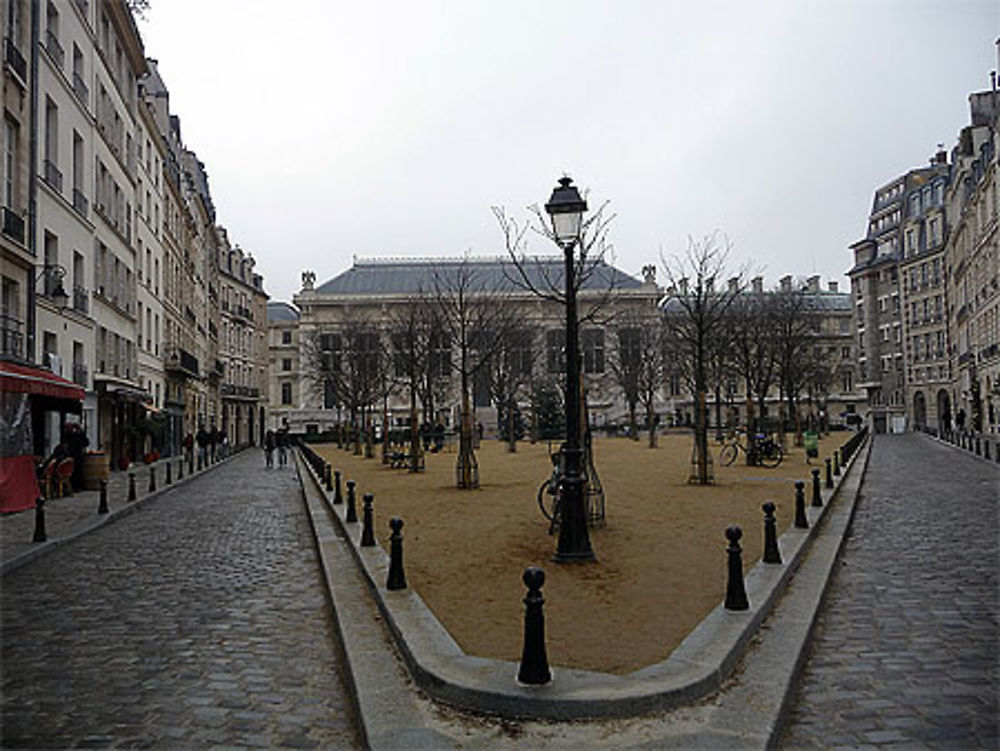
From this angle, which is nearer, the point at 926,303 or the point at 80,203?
the point at 80,203

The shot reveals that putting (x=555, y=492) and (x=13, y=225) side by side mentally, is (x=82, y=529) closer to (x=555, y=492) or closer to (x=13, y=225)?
(x=555, y=492)

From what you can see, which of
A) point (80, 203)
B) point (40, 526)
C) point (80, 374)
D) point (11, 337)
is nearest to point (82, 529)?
point (40, 526)

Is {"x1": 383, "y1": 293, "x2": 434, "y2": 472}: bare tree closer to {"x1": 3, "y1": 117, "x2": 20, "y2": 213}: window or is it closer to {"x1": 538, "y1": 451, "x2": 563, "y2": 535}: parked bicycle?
{"x1": 3, "y1": 117, "x2": 20, "y2": 213}: window

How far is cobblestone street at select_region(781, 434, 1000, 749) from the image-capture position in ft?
15.8

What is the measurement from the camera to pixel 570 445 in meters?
9.41

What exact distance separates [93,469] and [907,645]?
20923 millimetres

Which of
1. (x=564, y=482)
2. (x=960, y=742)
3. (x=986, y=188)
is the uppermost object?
(x=986, y=188)

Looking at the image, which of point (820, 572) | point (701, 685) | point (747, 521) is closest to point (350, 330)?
point (747, 521)

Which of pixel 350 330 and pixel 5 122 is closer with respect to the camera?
pixel 5 122

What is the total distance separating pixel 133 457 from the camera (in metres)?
35.2

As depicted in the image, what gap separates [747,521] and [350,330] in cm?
4181

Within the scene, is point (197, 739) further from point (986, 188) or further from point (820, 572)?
point (986, 188)

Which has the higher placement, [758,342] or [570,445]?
[758,342]

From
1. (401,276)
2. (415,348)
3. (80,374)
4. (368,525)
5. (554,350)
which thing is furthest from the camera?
(401,276)
